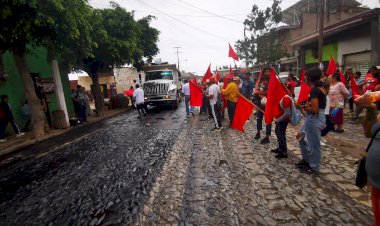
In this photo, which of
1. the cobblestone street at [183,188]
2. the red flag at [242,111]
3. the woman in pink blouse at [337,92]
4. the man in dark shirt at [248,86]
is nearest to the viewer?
the cobblestone street at [183,188]

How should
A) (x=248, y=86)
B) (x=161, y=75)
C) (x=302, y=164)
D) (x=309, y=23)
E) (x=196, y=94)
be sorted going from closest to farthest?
(x=302, y=164)
(x=196, y=94)
(x=248, y=86)
(x=161, y=75)
(x=309, y=23)

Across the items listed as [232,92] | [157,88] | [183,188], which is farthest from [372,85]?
[157,88]

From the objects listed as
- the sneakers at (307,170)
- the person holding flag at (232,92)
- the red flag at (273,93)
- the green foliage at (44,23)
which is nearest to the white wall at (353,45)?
the person holding flag at (232,92)

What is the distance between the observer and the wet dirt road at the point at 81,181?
3.69 metres

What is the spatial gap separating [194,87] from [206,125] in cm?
168

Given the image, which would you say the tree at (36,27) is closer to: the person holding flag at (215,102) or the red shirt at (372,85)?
the person holding flag at (215,102)

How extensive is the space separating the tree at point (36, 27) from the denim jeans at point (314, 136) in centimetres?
824

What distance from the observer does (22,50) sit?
370 inches

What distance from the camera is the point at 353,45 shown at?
49.5 ft

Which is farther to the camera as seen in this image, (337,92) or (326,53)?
(326,53)

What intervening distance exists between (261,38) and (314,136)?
33306mm

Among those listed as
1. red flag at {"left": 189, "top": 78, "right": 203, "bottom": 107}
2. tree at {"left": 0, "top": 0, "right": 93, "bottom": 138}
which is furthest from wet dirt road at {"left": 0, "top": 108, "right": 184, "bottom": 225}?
tree at {"left": 0, "top": 0, "right": 93, "bottom": 138}

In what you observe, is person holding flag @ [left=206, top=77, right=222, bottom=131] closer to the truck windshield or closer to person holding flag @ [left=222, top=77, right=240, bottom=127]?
person holding flag @ [left=222, top=77, right=240, bottom=127]

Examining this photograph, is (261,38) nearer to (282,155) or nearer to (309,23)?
(309,23)
